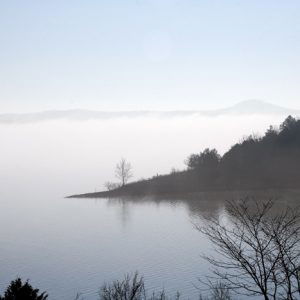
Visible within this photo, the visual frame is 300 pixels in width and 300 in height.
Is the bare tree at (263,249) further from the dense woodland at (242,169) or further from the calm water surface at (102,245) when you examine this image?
the dense woodland at (242,169)

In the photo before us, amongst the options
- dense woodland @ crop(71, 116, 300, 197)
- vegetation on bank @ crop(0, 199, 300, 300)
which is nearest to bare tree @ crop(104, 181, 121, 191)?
dense woodland @ crop(71, 116, 300, 197)

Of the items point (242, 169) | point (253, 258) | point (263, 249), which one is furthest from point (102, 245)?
point (242, 169)

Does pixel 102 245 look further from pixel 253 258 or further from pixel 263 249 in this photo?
pixel 263 249

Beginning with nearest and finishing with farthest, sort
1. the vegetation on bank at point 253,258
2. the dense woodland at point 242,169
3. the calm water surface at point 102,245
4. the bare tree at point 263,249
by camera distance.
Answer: the bare tree at point 263,249 → the vegetation on bank at point 253,258 → the calm water surface at point 102,245 → the dense woodland at point 242,169

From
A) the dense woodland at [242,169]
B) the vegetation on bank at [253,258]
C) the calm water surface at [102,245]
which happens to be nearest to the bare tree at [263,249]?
the vegetation on bank at [253,258]

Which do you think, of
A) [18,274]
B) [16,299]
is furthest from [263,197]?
[16,299]

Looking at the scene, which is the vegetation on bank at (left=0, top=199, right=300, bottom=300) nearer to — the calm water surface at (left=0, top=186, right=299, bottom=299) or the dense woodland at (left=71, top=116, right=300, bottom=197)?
Answer: the calm water surface at (left=0, top=186, right=299, bottom=299)

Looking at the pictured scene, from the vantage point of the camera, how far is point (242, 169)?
75.1 metres

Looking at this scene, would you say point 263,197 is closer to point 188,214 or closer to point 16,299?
point 188,214

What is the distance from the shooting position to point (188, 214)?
51125mm

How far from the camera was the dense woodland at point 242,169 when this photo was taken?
236 feet

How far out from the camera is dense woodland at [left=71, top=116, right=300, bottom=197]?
71.8 meters

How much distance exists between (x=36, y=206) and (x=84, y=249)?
1306 inches

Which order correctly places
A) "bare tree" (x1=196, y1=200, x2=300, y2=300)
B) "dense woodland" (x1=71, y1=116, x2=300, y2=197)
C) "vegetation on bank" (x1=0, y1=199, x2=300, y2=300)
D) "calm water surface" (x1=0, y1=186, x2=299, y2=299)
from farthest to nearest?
"dense woodland" (x1=71, y1=116, x2=300, y2=197) → "calm water surface" (x1=0, y1=186, x2=299, y2=299) → "vegetation on bank" (x1=0, y1=199, x2=300, y2=300) → "bare tree" (x1=196, y1=200, x2=300, y2=300)
